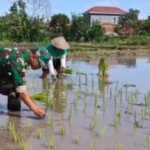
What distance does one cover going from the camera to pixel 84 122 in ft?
20.5

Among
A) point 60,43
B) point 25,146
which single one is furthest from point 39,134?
point 60,43

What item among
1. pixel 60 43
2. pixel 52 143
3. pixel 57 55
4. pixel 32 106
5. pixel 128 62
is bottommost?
pixel 128 62

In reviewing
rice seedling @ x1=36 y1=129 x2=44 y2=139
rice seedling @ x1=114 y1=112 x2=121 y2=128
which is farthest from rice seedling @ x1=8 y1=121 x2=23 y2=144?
rice seedling @ x1=114 y1=112 x2=121 y2=128

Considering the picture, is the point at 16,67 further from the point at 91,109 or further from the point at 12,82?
the point at 91,109

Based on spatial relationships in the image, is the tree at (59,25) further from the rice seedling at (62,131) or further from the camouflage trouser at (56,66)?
the rice seedling at (62,131)

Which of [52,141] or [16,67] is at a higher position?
[16,67]

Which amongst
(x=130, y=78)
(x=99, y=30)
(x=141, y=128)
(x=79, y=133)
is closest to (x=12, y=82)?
(x=79, y=133)

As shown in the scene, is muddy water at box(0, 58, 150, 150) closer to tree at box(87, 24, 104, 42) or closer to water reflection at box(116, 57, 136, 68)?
water reflection at box(116, 57, 136, 68)

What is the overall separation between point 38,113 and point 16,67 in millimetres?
605

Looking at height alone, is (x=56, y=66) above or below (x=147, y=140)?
above

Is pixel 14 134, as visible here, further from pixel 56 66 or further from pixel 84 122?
pixel 56 66

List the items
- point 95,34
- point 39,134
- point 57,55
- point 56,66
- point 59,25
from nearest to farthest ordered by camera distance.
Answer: point 39,134
point 57,55
point 56,66
point 95,34
point 59,25

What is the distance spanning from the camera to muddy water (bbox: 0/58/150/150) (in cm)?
515

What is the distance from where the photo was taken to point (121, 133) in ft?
18.6
